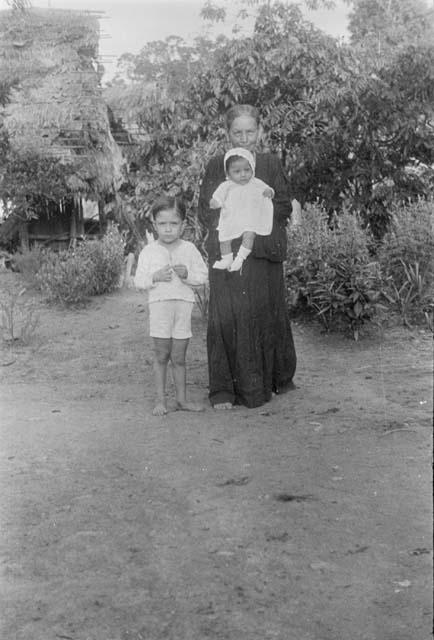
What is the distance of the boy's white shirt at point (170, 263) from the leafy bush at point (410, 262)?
2.95m

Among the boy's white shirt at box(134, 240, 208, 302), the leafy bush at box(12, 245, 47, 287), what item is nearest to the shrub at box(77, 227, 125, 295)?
the leafy bush at box(12, 245, 47, 287)

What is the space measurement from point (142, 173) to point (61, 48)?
5415 mm

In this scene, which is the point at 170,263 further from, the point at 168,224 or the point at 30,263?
the point at 30,263

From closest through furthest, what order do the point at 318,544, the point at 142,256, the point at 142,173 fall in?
the point at 318,544, the point at 142,256, the point at 142,173

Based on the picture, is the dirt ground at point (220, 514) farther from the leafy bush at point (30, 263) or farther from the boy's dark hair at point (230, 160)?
the leafy bush at point (30, 263)

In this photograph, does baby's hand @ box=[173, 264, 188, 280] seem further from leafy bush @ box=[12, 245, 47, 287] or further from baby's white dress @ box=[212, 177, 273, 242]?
leafy bush @ box=[12, 245, 47, 287]

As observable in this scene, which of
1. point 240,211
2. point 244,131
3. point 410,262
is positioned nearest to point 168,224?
point 240,211

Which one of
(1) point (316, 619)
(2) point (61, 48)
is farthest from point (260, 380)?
(2) point (61, 48)

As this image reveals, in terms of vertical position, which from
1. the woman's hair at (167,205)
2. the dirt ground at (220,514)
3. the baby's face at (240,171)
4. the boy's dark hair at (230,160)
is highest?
the boy's dark hair at (230,160)

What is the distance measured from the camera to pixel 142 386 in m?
5.81

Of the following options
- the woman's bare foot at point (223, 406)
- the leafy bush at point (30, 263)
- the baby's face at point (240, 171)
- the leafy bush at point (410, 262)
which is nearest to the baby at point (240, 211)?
the baby's face at point (240, 171)

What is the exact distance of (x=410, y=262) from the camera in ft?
25.1

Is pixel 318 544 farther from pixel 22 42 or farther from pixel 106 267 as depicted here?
pixel 22 42

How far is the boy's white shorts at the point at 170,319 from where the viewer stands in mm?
4730
